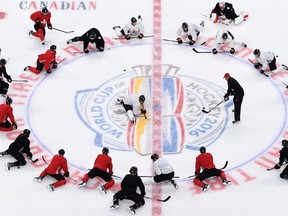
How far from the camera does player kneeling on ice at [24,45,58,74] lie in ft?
57.4

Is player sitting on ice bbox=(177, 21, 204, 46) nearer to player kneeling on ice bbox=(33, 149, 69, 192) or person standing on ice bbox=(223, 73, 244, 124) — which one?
person standing on ice bbox=(223, 73, 244, 124)

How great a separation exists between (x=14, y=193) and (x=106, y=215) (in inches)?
78.2

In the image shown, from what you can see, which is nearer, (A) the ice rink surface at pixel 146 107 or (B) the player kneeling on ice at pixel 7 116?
(A) the ice rink surface at pixel 146 107

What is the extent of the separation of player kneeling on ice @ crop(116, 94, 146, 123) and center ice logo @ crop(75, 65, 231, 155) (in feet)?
0.49

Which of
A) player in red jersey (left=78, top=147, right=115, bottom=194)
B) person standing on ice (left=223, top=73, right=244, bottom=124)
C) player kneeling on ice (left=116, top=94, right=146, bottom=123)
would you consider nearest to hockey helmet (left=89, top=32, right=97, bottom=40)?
player kneeling on ice (left=116, top=94, right=146, bottom=123)

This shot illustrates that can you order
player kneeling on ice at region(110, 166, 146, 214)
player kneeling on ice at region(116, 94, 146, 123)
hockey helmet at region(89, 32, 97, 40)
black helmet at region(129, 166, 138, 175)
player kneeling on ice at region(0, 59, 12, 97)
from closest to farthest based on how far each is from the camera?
player kneeling on ice at region(110, 166, 146, 214) → black helmet at region(129, 166, 138, 175) → player kneeling on ice at region(116, 94, 146, 123) → player kneeling on ice at region(0, 59, 12, 97) → hockey helmet at region(89, 32, 97, 40)

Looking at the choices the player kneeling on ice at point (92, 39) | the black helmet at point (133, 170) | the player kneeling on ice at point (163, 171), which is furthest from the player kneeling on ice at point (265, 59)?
the black helmet at point (133, 170)

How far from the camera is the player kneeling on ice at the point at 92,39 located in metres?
18.2

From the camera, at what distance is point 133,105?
16.2m

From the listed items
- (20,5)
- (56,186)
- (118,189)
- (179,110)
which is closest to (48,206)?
(56,186)

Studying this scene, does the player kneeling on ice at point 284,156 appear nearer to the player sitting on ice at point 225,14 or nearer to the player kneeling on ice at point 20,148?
the player kneeling on ice at point 20,148

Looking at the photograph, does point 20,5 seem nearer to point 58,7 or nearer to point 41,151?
point 58,7

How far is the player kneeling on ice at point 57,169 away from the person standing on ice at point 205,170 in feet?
8.93

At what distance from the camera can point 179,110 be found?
1652 cm
